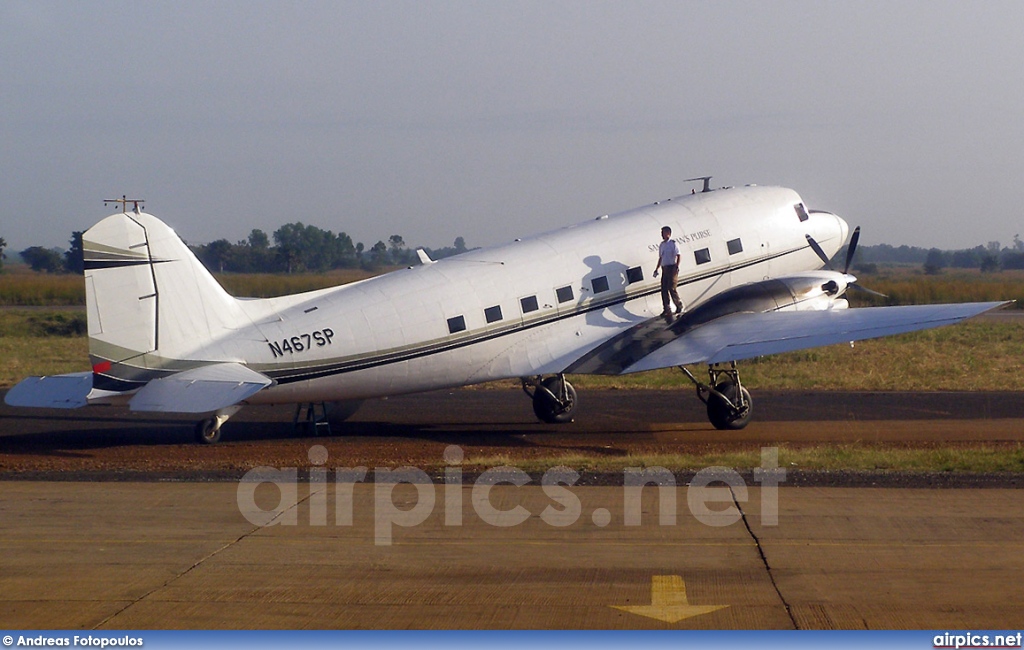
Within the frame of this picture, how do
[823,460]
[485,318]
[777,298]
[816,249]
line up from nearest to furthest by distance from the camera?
1. [823,460]
2. [485,318]
3. [777,298]
4. [816,249]

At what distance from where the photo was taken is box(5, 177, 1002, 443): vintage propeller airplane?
17.2 meters

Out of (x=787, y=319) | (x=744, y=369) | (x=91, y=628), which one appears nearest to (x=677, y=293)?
(x=787, y=319)

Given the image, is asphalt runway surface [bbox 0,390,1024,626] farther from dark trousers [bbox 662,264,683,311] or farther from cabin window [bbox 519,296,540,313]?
dark trousers [bbox 662,264,683,311]

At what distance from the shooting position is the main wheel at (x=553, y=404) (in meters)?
21.4

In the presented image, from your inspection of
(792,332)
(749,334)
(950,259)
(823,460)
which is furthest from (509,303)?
(950,259)

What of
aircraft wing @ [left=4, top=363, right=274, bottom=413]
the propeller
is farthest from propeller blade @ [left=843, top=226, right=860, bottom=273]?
aircraft wing @ [left=4, top=363, right=274, bottom=413]

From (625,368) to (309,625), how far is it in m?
11.9

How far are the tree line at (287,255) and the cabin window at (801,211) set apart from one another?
1264 inches

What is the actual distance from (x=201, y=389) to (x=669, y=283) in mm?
9150

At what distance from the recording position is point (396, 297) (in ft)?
61.7

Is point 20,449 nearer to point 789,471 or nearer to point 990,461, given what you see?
point 789,471

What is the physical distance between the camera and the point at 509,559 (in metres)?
10.9

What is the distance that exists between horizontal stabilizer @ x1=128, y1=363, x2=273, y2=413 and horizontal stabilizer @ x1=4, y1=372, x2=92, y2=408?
137 cm

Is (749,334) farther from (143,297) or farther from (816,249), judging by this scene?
(143,297)
